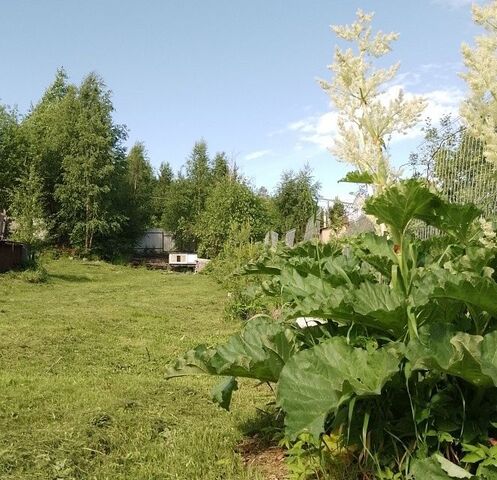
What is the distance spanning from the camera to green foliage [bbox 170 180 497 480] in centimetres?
165

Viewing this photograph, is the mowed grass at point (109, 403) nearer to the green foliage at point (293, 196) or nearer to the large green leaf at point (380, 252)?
the large green leaf at point (380, 252)

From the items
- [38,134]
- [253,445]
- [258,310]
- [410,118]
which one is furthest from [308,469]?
[38,134]

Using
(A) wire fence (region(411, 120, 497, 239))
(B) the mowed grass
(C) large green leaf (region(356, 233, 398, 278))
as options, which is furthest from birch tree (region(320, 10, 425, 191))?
(A) wire fence (region(411, 120, 497, 239))

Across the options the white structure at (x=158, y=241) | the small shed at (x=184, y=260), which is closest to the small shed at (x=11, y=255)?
the small shed at (x=184, y=260)

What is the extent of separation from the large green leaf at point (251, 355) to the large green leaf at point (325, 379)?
0.81 feet

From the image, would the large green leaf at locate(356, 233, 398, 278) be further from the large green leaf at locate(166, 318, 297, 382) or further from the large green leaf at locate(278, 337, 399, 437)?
the large green leaf at locate(278, 337, 399, 437)

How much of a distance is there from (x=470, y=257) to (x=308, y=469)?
94 cm

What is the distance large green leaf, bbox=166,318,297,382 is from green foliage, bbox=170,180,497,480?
0.05 ft

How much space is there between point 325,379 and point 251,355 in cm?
38

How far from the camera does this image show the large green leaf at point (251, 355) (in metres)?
1.96

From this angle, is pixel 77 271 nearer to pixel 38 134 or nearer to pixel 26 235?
pixel 26 235

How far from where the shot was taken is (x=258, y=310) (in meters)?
8.02

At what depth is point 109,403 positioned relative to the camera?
344cm

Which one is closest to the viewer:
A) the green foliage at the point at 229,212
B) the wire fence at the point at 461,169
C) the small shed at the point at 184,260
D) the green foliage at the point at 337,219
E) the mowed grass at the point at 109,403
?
the mowed grass at the point at 109,403
